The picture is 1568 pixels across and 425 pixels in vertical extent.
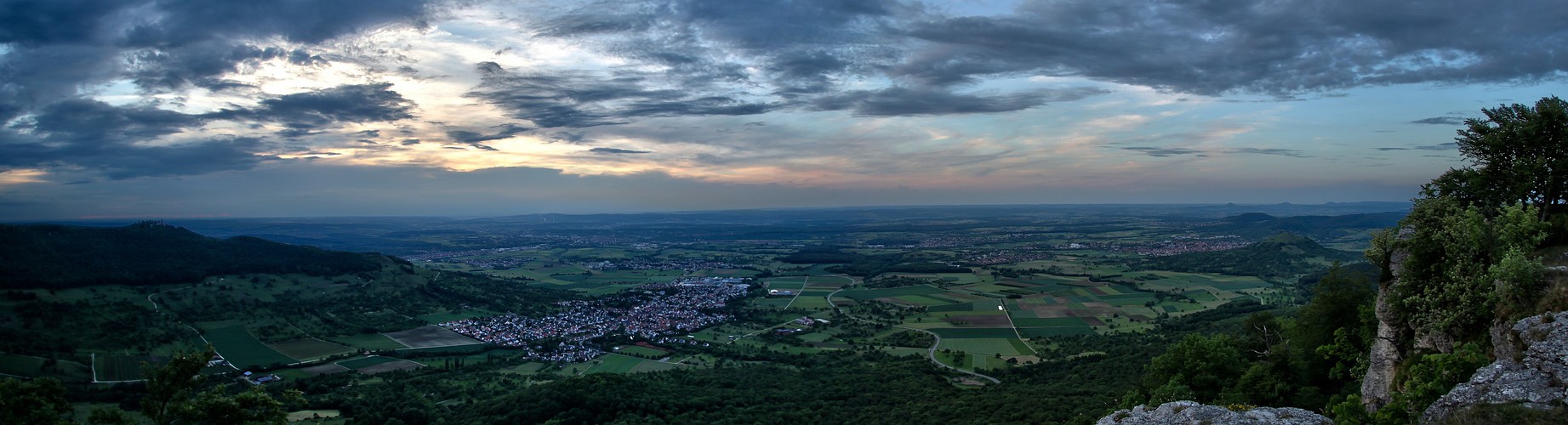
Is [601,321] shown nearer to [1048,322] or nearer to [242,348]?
[242,348]

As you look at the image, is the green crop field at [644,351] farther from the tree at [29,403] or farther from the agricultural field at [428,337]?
the tree at [29,403]

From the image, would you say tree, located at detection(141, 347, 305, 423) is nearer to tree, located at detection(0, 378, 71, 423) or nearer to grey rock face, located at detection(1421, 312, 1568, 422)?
tree, located at detection(0, 378, 71, 423)

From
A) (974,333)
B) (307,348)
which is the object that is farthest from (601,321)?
(974,333)

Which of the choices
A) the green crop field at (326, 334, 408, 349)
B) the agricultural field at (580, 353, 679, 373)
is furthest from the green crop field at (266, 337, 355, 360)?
the agricultural field at (580, 353, 679, 373)

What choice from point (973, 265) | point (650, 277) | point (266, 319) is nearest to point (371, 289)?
point (266, 319)

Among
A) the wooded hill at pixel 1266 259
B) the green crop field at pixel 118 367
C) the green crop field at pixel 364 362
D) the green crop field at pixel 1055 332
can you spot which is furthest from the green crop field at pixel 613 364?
the wooded hill at pixel 1266 259

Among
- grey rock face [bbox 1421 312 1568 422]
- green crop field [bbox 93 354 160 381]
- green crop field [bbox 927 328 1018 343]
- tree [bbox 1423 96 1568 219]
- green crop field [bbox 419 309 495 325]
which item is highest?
tree [bbox 1423 96 1568 219]
